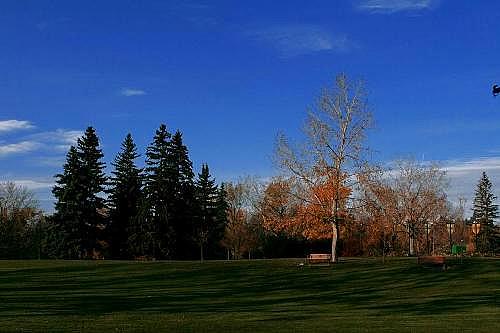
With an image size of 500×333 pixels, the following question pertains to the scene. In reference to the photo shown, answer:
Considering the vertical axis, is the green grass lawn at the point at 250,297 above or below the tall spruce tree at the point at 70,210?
below

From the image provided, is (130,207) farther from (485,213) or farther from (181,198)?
(485,213)

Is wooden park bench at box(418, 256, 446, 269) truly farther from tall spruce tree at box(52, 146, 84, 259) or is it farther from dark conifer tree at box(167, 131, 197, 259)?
tall spruce tree at box(52, 146, 84, 259)

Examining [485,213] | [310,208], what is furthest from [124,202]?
[485,213]

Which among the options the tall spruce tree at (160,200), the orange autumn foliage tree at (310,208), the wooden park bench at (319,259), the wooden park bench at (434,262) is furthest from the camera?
the tall spruce tree at (160,200)

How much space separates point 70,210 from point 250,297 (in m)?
36.7

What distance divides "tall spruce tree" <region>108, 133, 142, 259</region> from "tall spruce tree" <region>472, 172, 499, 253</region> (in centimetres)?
3804

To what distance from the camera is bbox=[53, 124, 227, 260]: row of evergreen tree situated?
5562 centimetres

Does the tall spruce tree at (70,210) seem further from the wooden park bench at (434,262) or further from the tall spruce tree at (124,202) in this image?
the wooden park bench at (434,262)

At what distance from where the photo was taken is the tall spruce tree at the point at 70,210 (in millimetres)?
55594

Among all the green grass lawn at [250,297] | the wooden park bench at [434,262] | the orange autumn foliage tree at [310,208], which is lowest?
the green grass lawn at [250,297]

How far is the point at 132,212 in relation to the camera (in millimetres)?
59375

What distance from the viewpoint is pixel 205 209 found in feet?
214

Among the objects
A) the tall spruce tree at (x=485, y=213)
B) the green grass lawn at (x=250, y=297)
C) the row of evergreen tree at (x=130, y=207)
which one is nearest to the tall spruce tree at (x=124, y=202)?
the row of evergreen tree at (x=130, y=207)

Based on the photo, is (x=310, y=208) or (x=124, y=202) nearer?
(x=310, y=208)
